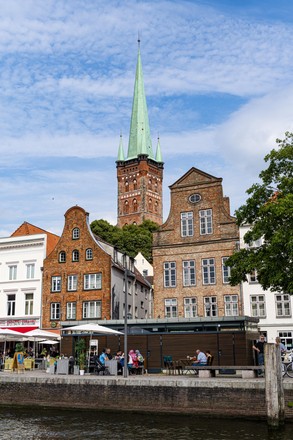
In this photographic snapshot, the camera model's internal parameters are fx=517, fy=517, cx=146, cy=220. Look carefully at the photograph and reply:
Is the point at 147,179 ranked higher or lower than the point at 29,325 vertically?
higher

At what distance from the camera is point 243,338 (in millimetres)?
31812

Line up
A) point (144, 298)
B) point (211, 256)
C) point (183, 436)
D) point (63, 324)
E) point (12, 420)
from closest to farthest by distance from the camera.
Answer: point (183, 436), point (12, 420), point (63, 324), point (211, 256), point (144, 298)

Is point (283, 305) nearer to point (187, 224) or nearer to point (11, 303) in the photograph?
point (187, 224)

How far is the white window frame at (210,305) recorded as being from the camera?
140 feet

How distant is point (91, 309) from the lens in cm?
4500

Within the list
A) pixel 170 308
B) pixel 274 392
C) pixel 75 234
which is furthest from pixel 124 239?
pixel 274 392

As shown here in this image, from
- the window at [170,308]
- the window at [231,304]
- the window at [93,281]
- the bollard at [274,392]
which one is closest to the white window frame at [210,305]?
the window at [231,304]

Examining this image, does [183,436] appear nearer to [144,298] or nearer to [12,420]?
[12,420]

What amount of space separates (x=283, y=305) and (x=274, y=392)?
21402 mm

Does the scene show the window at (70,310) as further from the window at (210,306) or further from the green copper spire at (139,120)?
the green copper spire at (139,120)

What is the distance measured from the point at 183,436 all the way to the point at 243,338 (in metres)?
13.4

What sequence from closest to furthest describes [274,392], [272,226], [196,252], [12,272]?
[274,392], [272,226], [196,252], [12,272]

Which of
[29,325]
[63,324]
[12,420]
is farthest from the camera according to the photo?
[29,325]

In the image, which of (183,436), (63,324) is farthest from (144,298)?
(183,436)
